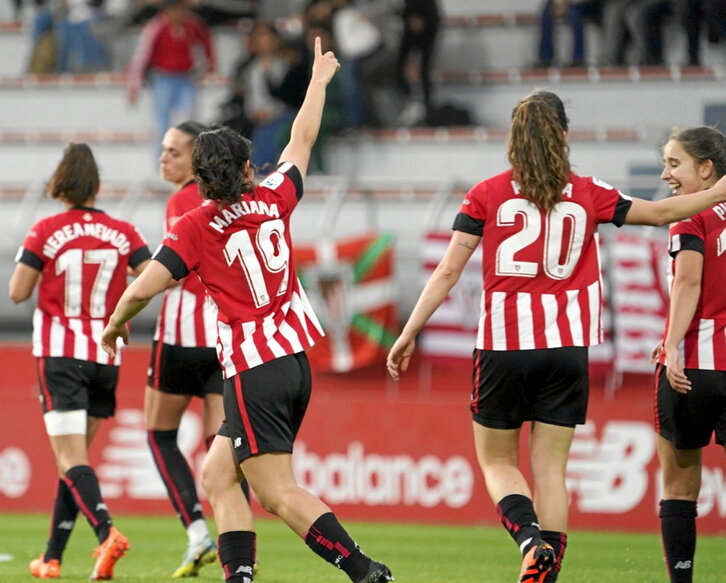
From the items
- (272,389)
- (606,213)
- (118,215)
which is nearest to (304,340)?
(272,389)

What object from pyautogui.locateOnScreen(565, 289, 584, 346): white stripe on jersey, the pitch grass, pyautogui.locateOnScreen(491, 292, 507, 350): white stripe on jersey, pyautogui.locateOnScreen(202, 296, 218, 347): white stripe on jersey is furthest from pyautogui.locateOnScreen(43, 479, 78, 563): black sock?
pyautogui.locateOnScreen(565, 289, 584, 346): white stripe on jersey

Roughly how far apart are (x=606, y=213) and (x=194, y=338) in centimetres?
243

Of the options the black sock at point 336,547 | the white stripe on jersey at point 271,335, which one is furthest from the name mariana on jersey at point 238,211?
the black sock at point 336,547

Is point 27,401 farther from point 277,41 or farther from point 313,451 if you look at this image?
point 277,41

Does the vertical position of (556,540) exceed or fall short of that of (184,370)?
it falls short

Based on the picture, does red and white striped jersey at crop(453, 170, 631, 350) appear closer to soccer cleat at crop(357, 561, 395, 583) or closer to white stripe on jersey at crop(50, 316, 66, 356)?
soccer cleat at crop(357, 561, 395, 583)

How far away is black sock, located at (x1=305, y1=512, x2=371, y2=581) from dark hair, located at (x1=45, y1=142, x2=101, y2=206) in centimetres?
246

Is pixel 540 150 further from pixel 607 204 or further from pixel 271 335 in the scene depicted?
pixel 271 335

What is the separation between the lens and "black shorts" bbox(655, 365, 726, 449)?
5719 millimetres

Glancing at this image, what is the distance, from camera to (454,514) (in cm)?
1059

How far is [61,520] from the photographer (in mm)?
6906

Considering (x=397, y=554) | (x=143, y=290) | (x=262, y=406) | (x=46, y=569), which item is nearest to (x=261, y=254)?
(x=143, y=290)

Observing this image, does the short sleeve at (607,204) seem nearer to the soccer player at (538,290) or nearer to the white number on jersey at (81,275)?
the soccer player at (538,290)

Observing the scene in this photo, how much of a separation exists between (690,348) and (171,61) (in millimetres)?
10417
